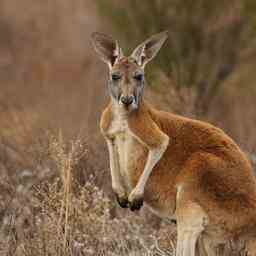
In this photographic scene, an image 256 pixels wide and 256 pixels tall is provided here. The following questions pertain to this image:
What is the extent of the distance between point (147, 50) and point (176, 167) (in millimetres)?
769

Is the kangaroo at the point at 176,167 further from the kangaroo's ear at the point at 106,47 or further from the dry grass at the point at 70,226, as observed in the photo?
the dry grass at the point at 70,226

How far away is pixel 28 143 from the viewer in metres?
7.66

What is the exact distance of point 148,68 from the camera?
34.1 ft

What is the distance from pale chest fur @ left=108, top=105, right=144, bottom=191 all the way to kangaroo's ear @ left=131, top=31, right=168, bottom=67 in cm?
37

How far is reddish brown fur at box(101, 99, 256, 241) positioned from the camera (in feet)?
16.1

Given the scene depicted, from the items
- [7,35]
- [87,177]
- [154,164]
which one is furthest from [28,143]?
[7,35]

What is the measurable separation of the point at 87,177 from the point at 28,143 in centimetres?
129

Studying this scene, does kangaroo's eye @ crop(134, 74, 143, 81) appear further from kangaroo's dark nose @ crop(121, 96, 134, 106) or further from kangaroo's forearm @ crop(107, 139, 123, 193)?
kangaroo's forearm @ crop(107, 139, 123, 193)

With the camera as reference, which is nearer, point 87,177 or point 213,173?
point 213,173

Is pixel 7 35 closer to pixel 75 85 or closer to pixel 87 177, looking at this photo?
A: pixel 75 85

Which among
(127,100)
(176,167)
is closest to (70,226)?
(176,167)

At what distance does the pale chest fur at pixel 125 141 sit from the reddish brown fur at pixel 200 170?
3cm

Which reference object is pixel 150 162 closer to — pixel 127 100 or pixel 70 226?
pixel 127 100

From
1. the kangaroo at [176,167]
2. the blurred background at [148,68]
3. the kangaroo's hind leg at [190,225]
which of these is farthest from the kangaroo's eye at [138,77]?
the blurred background at [148,68]
